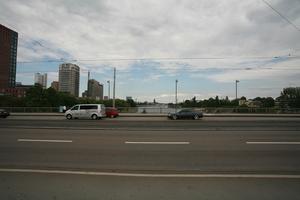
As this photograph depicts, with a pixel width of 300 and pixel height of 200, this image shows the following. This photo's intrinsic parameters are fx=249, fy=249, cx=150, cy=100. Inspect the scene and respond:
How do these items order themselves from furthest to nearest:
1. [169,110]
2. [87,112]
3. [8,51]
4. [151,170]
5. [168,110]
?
[168,110] → [169,110] → [87,112] → [8,51] → [151,170]

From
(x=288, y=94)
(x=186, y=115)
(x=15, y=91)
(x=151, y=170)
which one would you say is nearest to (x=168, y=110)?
(x=186, y=115)

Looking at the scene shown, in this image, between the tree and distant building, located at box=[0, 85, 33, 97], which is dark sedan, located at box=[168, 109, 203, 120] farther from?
the tree

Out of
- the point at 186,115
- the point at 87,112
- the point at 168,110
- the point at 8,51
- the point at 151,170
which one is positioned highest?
the point at 8,51

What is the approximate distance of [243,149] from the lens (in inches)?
335

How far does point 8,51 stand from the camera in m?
24.6

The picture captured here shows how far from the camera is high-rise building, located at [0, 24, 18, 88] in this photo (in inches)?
896

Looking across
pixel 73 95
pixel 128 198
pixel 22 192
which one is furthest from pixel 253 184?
pixel 73 95

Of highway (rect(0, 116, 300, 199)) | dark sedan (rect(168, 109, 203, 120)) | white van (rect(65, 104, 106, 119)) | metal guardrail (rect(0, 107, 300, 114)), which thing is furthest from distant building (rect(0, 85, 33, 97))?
highway (rect(0, 116, 300, 199))

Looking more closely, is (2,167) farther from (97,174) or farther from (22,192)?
(97,174)

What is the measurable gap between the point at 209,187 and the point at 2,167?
512 centimetres

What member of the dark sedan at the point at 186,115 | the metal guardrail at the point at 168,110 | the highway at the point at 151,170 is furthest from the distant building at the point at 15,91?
the highway at the point at 151,170

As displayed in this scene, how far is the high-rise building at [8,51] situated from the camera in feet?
74.7

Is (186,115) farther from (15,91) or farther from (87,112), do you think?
(15,91)

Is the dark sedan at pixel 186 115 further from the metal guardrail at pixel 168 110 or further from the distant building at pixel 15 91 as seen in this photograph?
the distant building at pixel 15 91
